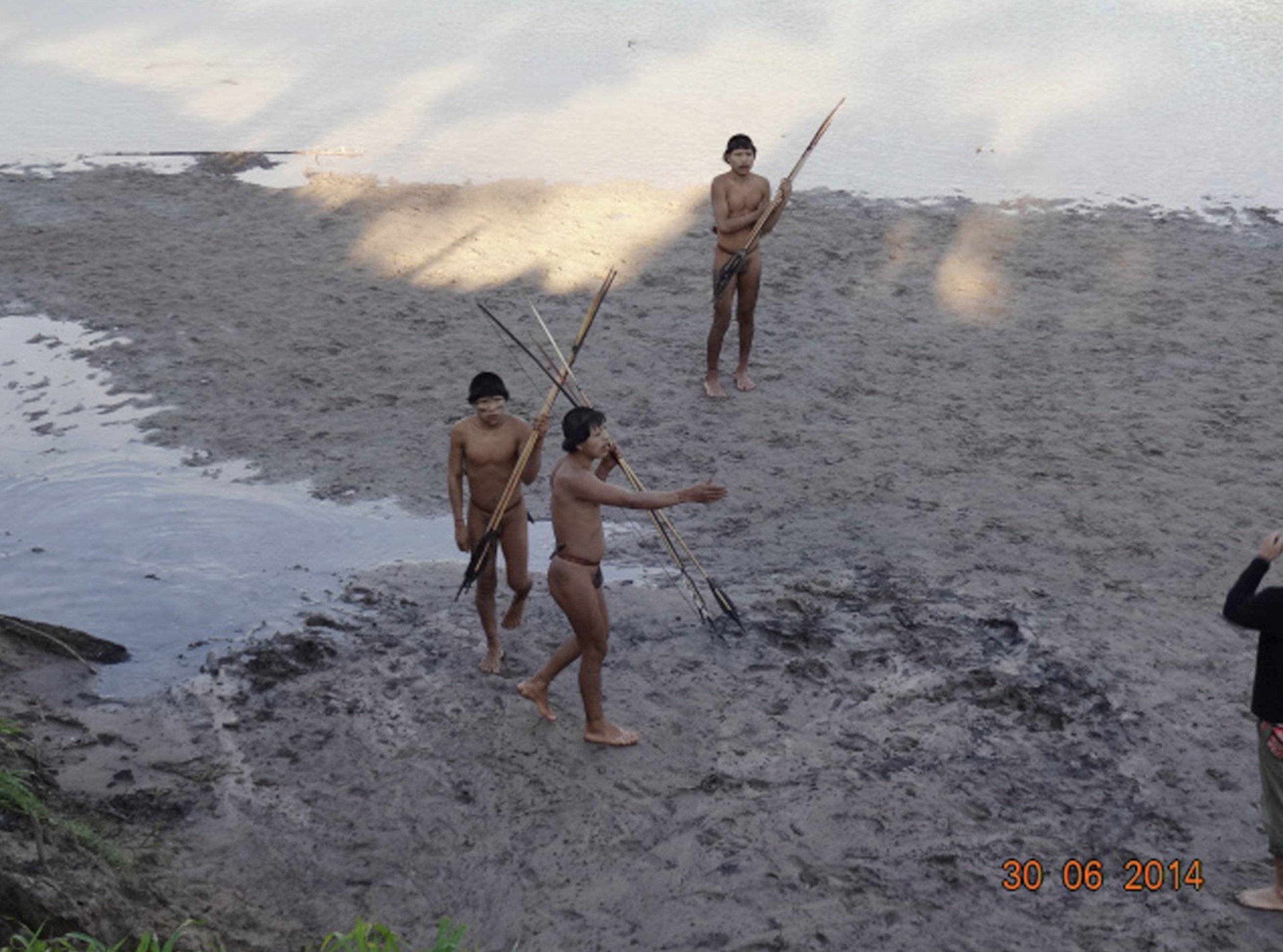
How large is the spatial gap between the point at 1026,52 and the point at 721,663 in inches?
529

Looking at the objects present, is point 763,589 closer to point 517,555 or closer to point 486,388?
point 517,555

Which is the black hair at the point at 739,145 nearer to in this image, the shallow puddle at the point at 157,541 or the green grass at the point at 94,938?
the shallow puddle at the point at 157,541

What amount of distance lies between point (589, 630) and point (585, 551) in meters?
0.32

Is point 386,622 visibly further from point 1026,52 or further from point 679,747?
point 1026,52

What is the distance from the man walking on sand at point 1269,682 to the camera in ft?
16.6

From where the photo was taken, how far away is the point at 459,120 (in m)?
15.3

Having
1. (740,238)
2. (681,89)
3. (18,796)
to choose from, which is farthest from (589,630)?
(681,89)

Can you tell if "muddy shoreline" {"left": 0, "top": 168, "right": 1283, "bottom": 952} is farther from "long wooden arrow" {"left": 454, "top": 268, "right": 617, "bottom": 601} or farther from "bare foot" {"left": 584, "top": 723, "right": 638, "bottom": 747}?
"long wooden arrow" {"left": 454, "top": 268, "right": 617, "bottom": 601}

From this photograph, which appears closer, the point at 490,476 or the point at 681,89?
the point at 490,476

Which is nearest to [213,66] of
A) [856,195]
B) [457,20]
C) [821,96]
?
[457,20]

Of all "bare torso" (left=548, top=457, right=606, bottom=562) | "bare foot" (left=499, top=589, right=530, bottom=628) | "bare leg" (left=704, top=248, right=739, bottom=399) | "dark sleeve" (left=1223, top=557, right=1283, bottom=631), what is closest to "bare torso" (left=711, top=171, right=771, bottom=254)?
"bare leg" (left=704, top=248, right=739, bottom=399)

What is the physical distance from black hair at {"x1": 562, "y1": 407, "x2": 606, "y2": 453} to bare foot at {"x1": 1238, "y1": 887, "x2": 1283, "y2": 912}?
292cm

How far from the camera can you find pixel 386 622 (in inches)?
283

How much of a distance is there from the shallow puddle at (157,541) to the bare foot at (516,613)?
0.84 m
